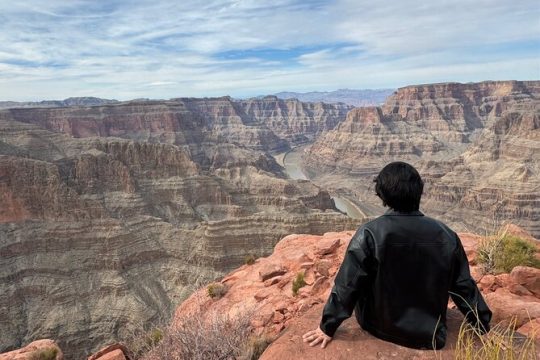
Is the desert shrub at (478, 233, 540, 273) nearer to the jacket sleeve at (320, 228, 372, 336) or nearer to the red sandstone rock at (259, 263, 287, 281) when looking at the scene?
the red sandstone rock at (259, 263, 287, 281)

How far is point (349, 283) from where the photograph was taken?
14.9 ft

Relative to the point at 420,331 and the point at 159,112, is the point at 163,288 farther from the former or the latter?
the point at 159,112

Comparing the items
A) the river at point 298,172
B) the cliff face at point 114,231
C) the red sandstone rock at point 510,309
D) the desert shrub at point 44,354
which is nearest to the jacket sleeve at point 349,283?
the red sandstone rock at point 510,309

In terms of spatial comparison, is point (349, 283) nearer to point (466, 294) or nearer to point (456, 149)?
point (466, 294)

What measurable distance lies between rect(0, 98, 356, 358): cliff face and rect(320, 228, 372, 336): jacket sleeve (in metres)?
30.0

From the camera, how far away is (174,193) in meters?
65.6

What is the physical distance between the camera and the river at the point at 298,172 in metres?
90.6

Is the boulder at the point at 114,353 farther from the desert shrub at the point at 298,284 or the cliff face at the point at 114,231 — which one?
the cliff face at the point at 114,231

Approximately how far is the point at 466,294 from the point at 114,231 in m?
44.5

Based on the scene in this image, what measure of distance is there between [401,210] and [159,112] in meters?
135

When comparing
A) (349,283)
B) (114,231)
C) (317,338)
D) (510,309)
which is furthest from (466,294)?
(114,231)

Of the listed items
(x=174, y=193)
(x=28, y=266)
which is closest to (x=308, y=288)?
(x=28, y=266)

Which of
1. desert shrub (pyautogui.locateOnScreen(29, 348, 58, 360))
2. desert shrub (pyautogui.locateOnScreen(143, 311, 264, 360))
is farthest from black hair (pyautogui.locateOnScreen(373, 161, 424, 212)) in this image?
desert shrub (pyautogui.locateOnScreen(29, 348, 58, 360))

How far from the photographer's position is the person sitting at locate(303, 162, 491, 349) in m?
4.31
